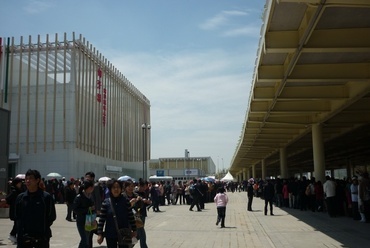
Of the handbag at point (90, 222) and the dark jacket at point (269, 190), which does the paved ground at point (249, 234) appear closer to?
the handbag at point (90, 222)

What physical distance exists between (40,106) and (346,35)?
35898mm

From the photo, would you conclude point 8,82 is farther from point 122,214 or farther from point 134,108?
point 122,214

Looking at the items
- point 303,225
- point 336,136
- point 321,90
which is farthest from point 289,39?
point 336,136

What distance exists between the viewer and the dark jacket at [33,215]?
5.65 meters

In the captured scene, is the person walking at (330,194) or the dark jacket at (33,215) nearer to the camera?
the dark jacket at (33,215)

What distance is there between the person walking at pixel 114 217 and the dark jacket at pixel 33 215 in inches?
36.9

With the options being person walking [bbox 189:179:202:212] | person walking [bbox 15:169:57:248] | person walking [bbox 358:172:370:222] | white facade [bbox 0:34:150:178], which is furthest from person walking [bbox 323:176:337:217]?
white facade [bbox 0:34:150:178]

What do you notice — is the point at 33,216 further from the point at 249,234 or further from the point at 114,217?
the point at 249,234

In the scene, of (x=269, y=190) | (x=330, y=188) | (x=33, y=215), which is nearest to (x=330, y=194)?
(x=330, y=188)

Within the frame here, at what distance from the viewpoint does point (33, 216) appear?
5.66 m

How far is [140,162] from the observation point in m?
70.4

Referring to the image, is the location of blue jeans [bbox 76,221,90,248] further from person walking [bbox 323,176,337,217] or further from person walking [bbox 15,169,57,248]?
person walking [bbox 323,176,337,217]

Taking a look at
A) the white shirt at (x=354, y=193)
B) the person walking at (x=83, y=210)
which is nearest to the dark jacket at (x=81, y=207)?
the person walking at (x=83, y=210)

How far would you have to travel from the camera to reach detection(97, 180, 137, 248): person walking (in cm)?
642
